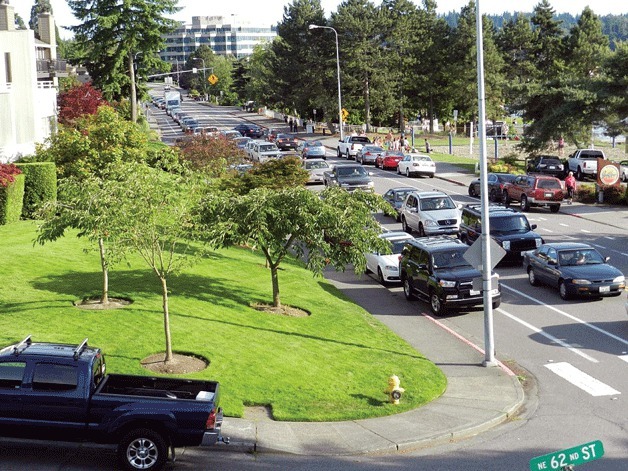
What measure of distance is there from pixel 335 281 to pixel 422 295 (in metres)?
4.87

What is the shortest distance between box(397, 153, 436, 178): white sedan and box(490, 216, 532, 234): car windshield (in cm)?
2540

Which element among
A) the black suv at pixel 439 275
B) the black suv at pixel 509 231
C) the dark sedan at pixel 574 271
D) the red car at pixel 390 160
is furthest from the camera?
the red car at pixel 390 160

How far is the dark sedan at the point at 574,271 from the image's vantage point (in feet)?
85.1

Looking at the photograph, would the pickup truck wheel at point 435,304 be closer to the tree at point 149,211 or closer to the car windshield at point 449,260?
the car windshield at point 449,260

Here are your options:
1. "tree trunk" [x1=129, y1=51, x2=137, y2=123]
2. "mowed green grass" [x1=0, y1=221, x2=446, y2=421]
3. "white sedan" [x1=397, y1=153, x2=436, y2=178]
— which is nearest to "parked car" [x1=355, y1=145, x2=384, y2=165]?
"white sedan" [x1=397, y1=153, x2=436, y2=178]

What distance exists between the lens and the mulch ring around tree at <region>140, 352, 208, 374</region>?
1817 cm

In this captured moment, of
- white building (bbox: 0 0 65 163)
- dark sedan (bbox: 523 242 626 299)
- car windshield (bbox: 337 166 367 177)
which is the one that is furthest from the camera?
car windshield (bbox: 337 166 367 177)

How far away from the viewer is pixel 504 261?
32375 mm

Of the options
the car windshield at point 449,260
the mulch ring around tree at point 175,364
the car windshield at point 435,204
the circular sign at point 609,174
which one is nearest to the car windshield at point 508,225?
the car windshield at point 435,204

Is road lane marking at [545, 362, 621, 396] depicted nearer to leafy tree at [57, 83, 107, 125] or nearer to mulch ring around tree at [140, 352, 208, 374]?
mulch ring around tree at [140, 352, 208, 374]

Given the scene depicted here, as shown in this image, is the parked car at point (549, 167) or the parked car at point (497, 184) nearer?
the parked car at point (497, 184)

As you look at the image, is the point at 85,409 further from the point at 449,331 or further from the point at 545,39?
the point at 545,39

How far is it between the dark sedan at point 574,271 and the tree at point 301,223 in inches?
232

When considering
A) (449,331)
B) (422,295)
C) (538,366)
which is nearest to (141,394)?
(538,366)
